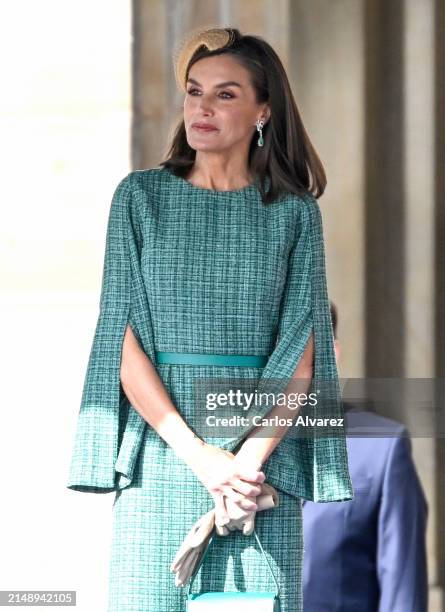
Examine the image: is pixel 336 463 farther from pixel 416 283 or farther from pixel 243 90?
pixel 416 283

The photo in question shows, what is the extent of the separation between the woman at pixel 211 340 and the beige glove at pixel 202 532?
0.03 m

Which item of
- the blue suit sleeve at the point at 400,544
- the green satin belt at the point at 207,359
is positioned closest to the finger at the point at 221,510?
the green satin belt at the point at 207,359

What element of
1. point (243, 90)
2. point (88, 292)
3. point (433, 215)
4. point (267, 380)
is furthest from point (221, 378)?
point (433, 215)

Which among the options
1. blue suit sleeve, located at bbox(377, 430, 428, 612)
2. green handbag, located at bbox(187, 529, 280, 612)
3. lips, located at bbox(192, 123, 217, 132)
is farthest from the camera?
blue suit sleeve, located at bbox(377, 430, 428, 612)

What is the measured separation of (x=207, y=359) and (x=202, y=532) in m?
0.38

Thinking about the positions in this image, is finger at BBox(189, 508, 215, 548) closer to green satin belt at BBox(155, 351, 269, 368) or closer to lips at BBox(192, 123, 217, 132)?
green satin belt at BBox(155, 351, 269, 368)

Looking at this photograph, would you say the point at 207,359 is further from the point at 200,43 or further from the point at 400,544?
the point at 400,544

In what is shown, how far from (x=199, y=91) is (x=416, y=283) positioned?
330cm

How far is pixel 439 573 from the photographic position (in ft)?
20.5

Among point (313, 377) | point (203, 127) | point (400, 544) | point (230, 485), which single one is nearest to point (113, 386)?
point (230, 485)

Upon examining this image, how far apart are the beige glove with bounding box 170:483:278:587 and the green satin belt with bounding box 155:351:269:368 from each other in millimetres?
277

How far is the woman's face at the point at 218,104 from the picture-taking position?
3305 mm

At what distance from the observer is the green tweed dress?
3191mm

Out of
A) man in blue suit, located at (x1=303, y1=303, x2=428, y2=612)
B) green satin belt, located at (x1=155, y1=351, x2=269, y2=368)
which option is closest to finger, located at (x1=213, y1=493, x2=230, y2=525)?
green satin belt, located at (x1=155, y1=351, x2=269, y2=368)
